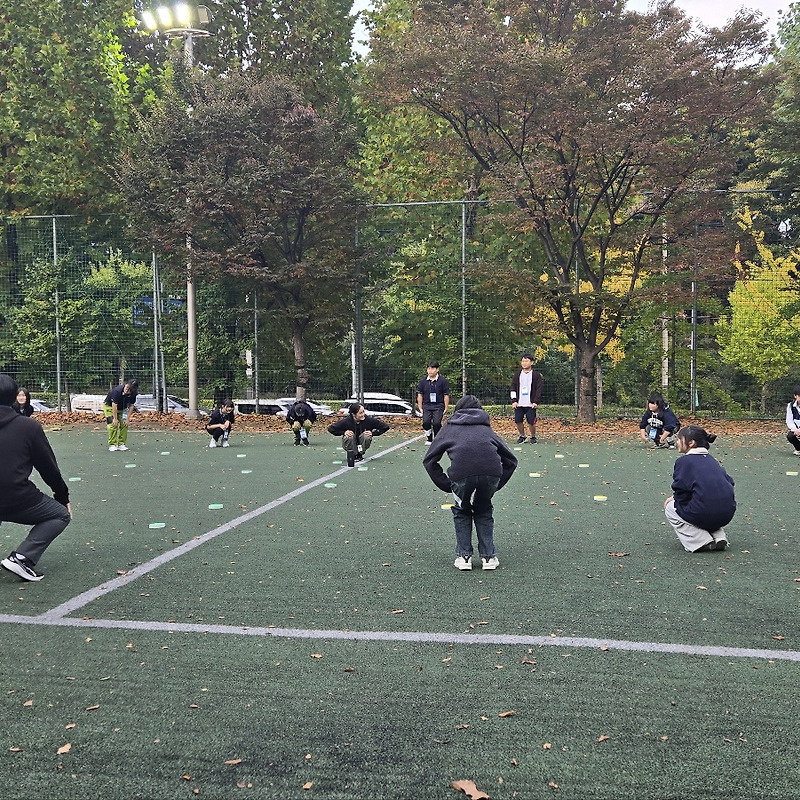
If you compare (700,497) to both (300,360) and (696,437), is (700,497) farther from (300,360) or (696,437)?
(300,360)

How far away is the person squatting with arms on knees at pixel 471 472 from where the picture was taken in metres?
6.10

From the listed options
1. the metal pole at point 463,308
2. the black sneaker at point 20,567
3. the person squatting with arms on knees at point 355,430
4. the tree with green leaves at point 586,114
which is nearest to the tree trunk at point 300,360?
the metal pole at point 463,308

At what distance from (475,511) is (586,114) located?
12.7m

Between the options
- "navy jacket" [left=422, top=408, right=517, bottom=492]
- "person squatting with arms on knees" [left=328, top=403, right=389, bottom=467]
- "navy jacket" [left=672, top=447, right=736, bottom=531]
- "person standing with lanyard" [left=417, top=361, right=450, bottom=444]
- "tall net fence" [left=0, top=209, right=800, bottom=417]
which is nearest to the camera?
"navy jacket" [left=422, top=408, right=517, bottom=492]

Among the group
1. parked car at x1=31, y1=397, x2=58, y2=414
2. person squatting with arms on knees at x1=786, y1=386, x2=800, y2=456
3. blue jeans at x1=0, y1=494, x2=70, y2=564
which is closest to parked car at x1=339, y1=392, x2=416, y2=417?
parked car at x1=31, y1=397, x2=58, y2=414

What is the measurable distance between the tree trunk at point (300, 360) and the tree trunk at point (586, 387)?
6.88m

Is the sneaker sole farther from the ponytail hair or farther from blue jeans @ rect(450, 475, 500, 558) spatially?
the ponytail hair

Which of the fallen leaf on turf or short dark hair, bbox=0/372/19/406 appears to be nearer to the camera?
the fallen leaf on turf

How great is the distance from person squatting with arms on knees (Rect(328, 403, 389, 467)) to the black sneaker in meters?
6.65

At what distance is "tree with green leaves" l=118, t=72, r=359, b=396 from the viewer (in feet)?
65.7

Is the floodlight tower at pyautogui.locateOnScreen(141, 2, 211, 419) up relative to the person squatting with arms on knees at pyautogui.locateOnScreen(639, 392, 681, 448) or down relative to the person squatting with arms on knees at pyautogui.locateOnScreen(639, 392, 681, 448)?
up

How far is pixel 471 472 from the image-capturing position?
6.07m

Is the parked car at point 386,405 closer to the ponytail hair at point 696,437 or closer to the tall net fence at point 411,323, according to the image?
the tall net fence at point 411,323

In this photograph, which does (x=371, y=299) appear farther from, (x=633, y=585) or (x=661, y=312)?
(x=633, y=585)
